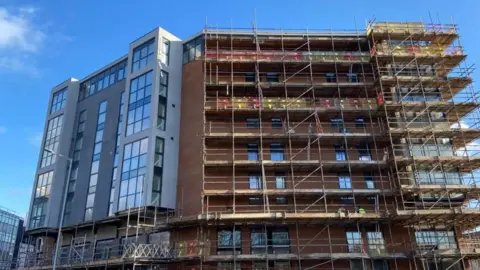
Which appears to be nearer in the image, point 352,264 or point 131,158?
point 352,264

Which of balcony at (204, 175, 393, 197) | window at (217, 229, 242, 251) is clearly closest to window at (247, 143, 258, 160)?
balcony at (204, 175, 393, 197)

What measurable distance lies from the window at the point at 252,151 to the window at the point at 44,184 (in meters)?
20.0

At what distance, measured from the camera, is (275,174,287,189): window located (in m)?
27.7

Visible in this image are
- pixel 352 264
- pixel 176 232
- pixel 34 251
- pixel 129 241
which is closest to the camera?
pixel 352 264

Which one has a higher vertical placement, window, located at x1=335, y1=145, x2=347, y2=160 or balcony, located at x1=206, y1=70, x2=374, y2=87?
balcony, located at x1=206, y1=70, x2=374, y2=87

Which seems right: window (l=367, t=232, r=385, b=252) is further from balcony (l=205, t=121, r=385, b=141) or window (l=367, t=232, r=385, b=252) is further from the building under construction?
balcony (l=205, t=121, r=385, b=141)

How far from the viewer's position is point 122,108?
35.1m

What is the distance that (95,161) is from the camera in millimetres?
35250

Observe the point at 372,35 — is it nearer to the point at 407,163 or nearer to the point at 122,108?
the point at 407,163

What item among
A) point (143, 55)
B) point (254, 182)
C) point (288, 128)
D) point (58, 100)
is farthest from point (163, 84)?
point (58, 100)

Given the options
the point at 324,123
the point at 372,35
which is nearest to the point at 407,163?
the point at 324,123

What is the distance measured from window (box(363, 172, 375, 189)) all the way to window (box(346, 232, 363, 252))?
3699 millimetres

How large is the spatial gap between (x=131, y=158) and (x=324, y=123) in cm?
1512

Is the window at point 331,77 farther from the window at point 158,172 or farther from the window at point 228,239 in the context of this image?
the window at point 228,239
